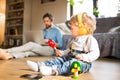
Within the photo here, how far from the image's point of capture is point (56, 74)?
1.42 meters

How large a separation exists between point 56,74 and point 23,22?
439 cm

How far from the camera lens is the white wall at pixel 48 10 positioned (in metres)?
5.00

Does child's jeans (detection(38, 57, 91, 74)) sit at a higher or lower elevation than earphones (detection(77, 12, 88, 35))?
lower

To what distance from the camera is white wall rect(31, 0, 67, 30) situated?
5.00 metres

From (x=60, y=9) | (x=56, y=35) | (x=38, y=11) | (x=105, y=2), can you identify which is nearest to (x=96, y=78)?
(x=56, y=35)

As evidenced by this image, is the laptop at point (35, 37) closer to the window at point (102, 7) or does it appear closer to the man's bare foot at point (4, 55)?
the window at point (102, 7)

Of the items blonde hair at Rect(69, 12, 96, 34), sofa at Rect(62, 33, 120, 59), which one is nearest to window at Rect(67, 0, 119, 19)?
sofa at Rect(62, 33, 120, 59)

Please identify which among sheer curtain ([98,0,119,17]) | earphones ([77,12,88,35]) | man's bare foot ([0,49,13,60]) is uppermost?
sheer curtain ([98,0,119,17])

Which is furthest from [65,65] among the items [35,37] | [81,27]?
[35,37]

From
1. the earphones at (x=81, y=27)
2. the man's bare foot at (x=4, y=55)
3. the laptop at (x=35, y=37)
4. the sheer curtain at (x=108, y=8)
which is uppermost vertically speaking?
the sheer curtain at (x=108, y=8)

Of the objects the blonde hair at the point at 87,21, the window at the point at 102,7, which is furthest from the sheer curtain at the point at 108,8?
the blonde hair at the point at 87,21

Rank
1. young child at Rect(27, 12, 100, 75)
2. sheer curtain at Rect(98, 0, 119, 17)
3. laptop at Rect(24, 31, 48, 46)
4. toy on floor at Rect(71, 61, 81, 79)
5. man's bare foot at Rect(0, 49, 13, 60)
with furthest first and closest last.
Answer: sheer curtain at Rect(98, 0, 119, 17)
laptop at Rect(24, 31, 48, 46)
man's bare foot at Rect(0, 49, 13, 60)
young child at Rect(27, 12, 100, 75)
toy on floor at Rect(71, 61, 81, 79)

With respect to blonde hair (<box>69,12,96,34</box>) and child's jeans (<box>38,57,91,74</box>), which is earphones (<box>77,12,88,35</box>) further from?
child's jeans (<box>38,57,91,74</box>)

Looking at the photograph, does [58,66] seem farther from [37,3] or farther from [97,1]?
[37,3]
